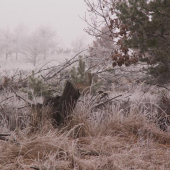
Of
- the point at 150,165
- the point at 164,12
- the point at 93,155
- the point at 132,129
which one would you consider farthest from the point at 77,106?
the point at 164,12

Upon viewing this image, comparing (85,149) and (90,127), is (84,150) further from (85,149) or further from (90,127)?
(90,127)

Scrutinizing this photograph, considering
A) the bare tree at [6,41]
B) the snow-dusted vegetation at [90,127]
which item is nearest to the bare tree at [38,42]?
the bare tree at [6,41]

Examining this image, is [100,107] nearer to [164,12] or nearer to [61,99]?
[61,99]

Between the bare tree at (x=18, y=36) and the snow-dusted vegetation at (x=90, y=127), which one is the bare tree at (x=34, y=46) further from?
the snow-dusted vegetation at (x=90, y=127)

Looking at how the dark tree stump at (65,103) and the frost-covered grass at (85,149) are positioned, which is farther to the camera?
the dark tree stump at (65,103)

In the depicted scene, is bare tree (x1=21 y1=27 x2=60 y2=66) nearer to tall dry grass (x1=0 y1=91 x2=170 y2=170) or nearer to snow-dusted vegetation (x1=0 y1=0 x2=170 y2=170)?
snow-dusted vegetation (x1=0 y1=0 x2=170 y2=170)

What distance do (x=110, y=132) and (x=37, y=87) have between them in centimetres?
180

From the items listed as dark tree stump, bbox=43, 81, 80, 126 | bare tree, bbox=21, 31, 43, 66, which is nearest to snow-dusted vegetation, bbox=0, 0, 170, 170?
dark tree stump, bbox=43, 81, 80, 126

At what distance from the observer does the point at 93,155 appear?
98.5 inches

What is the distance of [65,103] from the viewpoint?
3443 millimetres

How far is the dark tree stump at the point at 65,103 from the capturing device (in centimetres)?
346

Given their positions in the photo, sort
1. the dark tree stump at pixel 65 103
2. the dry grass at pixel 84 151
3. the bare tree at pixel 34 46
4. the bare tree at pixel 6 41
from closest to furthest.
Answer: the dry grass at pixel 84 151 < the dark tree stump at pixel 65 103 < the bare tree at pixel 34 46 < the bare tree at pixel 6 41

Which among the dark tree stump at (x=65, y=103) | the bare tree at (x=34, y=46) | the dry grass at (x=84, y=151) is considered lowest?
the dry grass at (x=84, y=151)

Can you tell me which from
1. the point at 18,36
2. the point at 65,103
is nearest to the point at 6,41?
the point at 18,36
